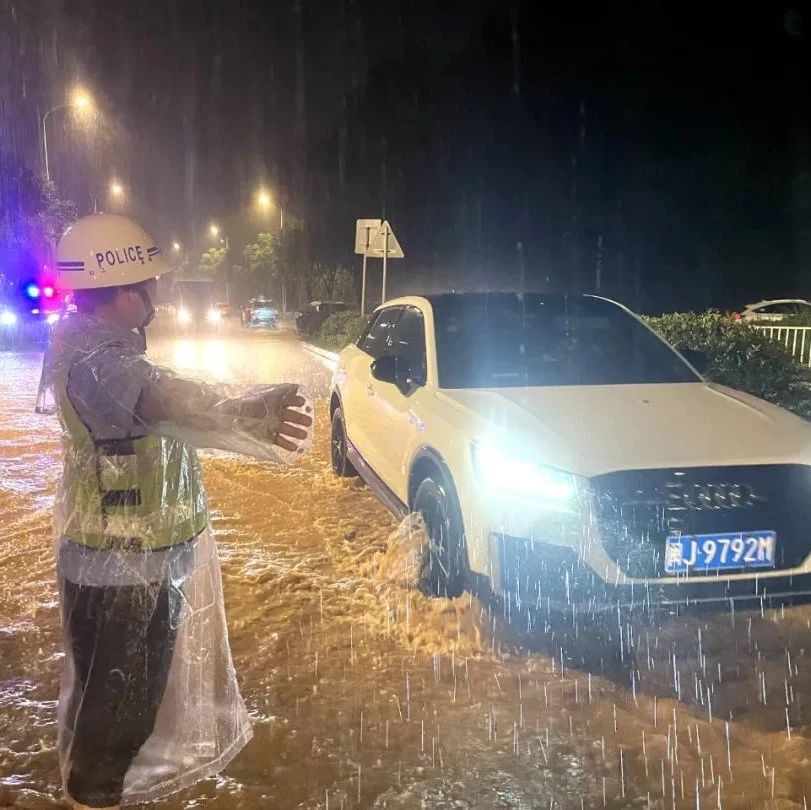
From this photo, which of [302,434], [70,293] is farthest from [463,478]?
[70,293]

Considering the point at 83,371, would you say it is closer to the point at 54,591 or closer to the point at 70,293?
the point at 70,293

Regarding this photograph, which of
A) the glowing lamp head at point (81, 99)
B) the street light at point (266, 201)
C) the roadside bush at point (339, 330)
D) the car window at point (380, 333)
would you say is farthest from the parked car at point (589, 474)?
the street light at point (266, 201)

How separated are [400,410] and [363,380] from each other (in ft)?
4.11

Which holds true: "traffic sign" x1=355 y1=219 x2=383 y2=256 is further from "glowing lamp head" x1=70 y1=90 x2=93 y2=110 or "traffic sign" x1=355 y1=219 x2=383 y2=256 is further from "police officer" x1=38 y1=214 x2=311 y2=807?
"police officer" x1=38 y1=214 x2=311 y2=807

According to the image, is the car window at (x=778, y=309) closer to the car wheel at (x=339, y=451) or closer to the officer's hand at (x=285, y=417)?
the car wheel at (x=339, y=451)

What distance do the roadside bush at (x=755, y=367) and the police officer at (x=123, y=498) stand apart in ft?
25.8

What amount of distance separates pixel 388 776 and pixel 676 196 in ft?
74.0

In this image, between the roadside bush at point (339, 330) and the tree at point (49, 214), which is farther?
the tree at point (49, 214)

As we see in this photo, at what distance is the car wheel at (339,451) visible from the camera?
7.34 meters

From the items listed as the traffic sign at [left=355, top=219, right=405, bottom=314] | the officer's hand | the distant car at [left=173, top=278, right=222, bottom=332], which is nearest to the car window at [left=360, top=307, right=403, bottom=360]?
the officer's hand

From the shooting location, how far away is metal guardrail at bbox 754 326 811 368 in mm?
11375

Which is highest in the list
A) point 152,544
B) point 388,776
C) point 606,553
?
point 152,544

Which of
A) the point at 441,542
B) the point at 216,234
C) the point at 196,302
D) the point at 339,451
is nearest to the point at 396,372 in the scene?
the point at 441,542

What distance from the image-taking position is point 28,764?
3125mm
